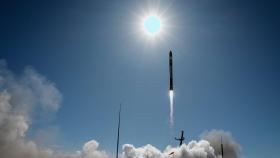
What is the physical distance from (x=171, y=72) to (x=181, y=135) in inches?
2894

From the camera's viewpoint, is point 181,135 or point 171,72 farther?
point 181,135

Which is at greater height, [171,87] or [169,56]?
[169,56]

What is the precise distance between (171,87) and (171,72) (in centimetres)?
307

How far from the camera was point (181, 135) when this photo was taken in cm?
12900

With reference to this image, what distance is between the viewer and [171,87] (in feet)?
201

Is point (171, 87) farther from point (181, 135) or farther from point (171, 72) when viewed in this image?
point (181, 135)

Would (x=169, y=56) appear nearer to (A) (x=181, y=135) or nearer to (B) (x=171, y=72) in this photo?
(B) (x=171, y=72)

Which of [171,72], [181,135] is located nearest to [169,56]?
[171,72]

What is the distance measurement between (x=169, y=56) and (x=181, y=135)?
73.8m

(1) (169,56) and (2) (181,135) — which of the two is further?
(2) (181,135)

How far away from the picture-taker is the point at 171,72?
61.0m

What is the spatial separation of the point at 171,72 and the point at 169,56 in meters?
3.51

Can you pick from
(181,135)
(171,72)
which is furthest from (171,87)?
(181,135)
